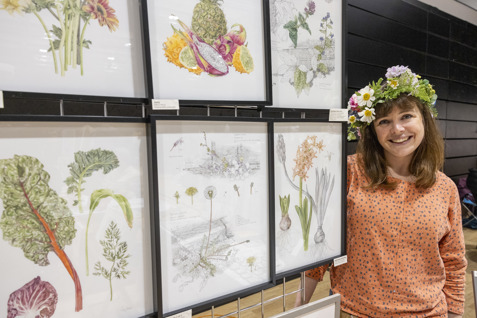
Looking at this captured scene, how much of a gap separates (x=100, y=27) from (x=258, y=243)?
76cm

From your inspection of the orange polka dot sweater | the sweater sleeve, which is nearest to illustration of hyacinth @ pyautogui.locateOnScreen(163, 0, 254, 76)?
the orange polka dot sweater

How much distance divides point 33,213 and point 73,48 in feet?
1.28

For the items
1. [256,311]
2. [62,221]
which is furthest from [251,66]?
[256,311]

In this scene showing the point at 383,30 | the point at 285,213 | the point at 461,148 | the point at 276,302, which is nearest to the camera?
the point at 285,213

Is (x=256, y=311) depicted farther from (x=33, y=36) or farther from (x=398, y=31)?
(x=398, y=31)

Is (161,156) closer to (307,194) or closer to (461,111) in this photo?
(307,194)

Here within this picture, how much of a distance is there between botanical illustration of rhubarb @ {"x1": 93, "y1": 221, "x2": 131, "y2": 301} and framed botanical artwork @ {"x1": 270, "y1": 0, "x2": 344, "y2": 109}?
626 mm

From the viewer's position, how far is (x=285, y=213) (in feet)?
3.81

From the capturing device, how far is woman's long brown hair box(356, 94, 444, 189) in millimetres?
1323

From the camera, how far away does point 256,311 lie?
2738 millimetres

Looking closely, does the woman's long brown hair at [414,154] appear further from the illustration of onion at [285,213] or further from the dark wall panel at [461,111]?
the dark wall panel at [461,111]

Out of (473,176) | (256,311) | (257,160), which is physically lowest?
(256,311)

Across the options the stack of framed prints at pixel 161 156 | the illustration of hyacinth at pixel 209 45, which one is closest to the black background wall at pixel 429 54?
the stack of framed prints at pixel 161 156

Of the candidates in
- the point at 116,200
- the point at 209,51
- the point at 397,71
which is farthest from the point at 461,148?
the point at 116,200
